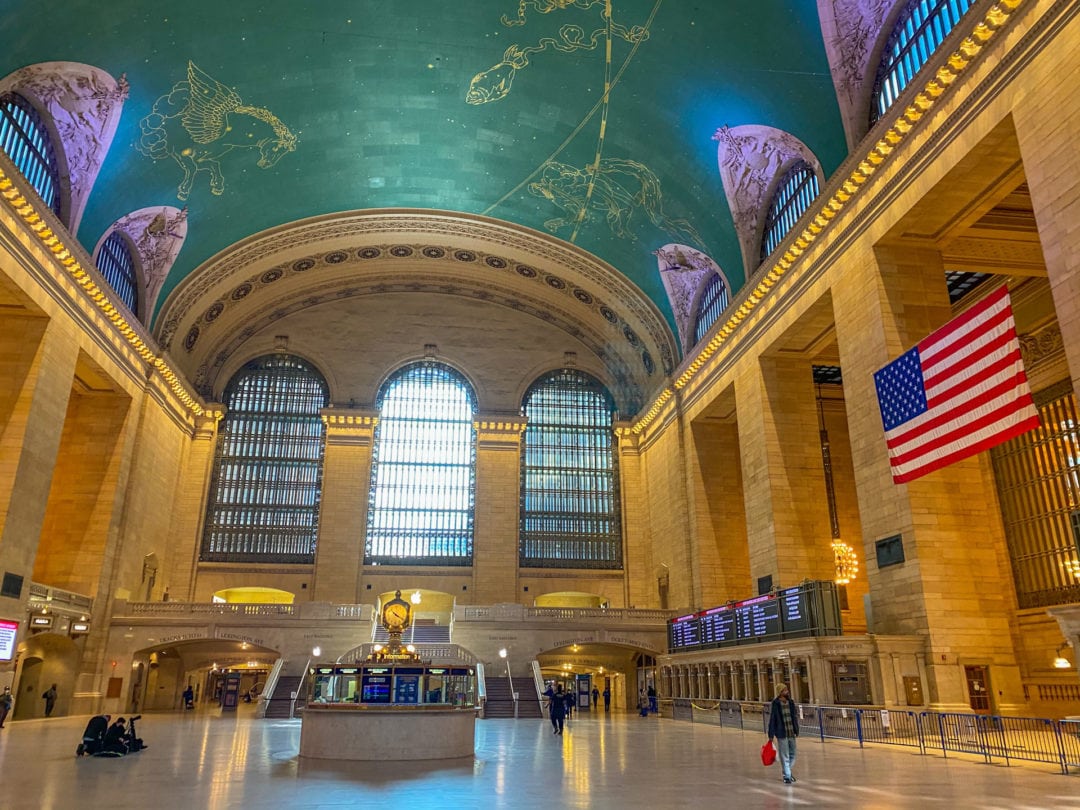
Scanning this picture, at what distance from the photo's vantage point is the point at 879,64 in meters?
15.9

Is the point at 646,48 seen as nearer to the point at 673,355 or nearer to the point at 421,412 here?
the point at 673,355

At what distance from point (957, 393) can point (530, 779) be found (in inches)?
331

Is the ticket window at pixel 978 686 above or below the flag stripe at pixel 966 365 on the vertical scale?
below

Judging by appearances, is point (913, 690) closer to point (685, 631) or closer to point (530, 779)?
point (530, 779)

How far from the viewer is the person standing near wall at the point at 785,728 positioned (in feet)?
26.4

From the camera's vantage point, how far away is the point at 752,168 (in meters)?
20.4

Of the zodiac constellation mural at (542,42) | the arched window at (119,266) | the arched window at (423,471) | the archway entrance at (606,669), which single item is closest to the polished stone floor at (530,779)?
the archway entrance at (606,669)

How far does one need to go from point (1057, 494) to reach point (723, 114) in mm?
12943

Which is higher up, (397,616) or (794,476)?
(794,476)

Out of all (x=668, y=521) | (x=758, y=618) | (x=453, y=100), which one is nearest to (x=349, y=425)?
(x=668, y=521)

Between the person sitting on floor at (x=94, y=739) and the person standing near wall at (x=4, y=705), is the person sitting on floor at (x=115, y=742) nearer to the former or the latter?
the person sitting on floor at (x=94, y=739)

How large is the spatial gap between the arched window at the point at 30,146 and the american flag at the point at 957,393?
59.0ft

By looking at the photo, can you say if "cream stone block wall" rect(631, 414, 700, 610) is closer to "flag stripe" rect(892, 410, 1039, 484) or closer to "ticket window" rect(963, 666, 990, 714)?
"ticket window" rect(963, 666, 990, 714)

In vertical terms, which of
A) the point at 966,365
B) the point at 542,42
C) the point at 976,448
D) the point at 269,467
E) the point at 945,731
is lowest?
the point at 945,731
